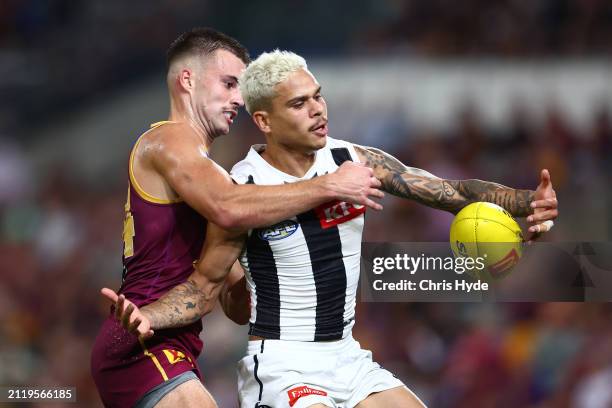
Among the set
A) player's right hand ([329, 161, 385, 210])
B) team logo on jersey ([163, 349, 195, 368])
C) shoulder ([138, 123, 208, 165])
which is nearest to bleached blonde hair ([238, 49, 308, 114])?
shoulder ([138, 123, 208, 165])

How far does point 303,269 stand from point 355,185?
50cm

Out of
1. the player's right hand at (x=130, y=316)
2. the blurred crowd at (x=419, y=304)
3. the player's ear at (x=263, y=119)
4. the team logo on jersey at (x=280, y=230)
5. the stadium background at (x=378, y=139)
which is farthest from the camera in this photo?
the stadium background at (x=378, y=139)

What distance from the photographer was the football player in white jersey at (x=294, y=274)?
15.0 feet

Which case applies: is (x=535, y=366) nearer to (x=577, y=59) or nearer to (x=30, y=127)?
(x=577, y=59)

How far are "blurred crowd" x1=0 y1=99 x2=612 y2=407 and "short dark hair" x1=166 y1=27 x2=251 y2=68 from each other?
341cm

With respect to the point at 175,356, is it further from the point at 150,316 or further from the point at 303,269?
the point at 303,269

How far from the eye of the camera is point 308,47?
1155 centimetres

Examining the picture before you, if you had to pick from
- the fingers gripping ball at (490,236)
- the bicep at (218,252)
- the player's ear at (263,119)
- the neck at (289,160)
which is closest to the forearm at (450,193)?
the fingers gripping ball at (490,236)

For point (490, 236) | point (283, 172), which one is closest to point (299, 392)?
point (283, 172)

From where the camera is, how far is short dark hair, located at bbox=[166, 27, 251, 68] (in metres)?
5.12

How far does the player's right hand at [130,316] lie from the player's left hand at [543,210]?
1804 mm

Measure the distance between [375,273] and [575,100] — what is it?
5659 mm

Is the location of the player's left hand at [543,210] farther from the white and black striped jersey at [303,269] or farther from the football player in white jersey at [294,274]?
the white and black striped jersey at [303,269]

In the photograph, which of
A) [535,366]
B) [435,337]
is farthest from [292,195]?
[435,337]
